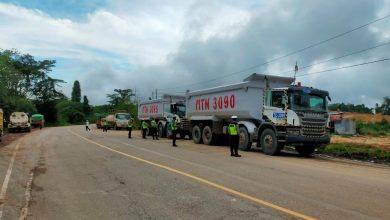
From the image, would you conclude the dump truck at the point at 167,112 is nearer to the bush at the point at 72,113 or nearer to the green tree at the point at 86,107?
the bush at the point at 72,113

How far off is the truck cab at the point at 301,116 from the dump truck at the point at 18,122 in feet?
130

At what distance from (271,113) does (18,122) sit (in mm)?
39496

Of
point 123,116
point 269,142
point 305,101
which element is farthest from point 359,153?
point 123,116

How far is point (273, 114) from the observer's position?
811 inches

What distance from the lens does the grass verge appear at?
20328 mm

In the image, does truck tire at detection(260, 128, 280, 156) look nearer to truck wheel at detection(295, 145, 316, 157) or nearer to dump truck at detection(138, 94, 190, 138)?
truck wheel at detection(295, 145, 316, 157)

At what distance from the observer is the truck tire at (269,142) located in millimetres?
20114

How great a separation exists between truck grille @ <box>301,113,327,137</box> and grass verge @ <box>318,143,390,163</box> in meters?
2.48

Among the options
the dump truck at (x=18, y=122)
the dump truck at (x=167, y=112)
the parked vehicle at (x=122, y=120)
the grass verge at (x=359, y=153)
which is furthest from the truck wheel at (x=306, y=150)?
the dump truck at (x=18, y=122)

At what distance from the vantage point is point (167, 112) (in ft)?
115

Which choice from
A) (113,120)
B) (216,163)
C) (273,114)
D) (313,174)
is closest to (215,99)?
(273,114)

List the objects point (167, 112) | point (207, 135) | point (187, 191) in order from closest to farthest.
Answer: point (187, 191) → point (207, 135) → point (167, 112)

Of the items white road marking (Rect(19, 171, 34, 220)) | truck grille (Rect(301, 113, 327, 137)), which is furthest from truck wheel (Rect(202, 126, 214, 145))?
white road marking (Rect(19, 171, 34, 220))

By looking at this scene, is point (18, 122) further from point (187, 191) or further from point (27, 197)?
point (187, 191)
